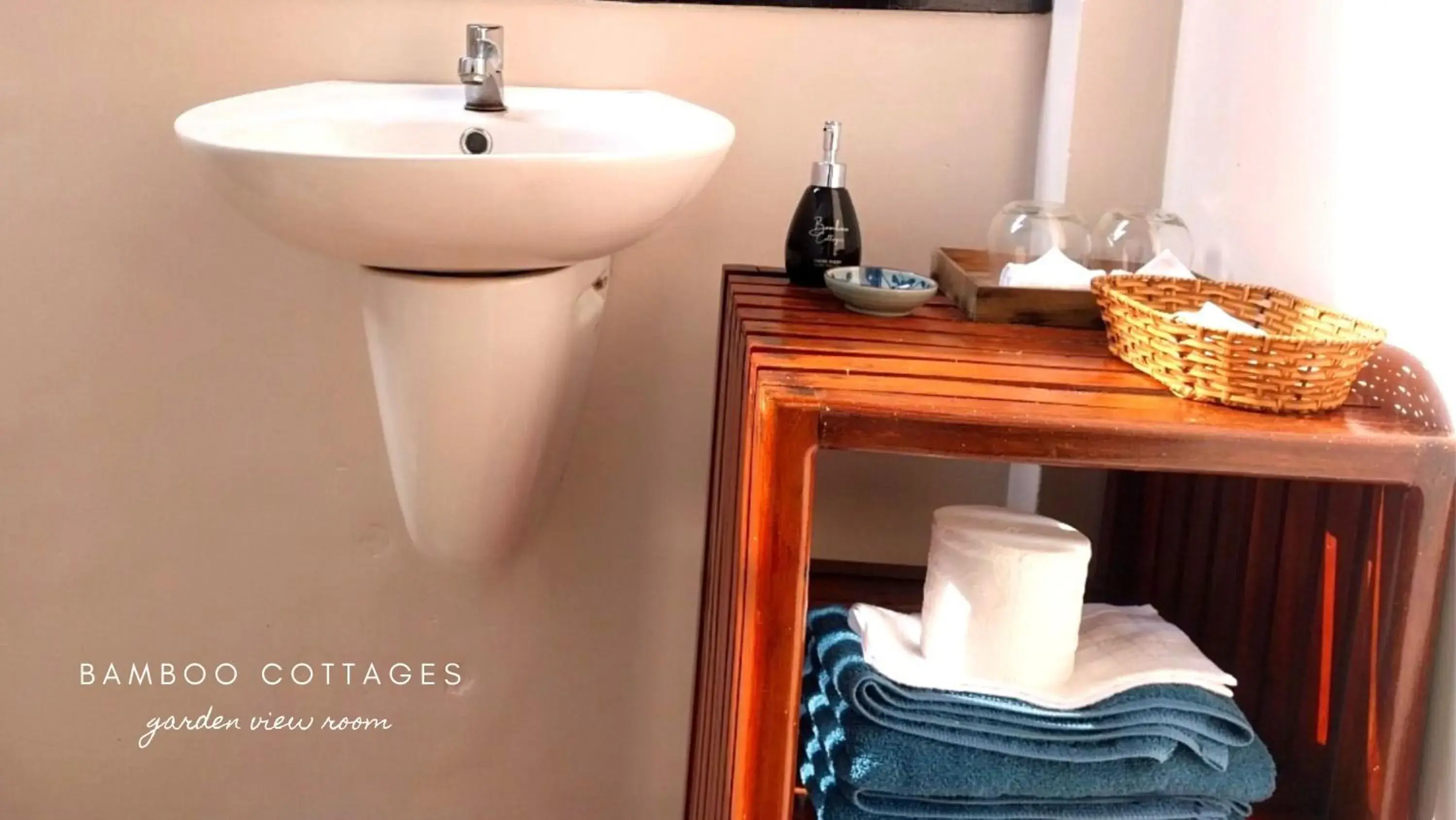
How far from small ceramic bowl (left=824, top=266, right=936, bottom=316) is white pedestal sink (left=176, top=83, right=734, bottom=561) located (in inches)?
6.3

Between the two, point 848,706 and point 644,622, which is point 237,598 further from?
point 848,706

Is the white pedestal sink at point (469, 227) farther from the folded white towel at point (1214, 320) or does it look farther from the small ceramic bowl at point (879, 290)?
the folded white towel at point (1214, 320)

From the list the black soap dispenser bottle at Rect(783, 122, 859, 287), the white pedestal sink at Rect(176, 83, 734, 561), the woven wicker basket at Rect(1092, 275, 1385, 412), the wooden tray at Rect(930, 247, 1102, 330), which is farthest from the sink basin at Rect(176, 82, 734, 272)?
the woven wicker basket at Rect(1092, 275, 1385, 412)

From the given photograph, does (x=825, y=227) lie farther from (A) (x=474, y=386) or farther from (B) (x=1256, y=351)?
(B) (x=1256, y=351)

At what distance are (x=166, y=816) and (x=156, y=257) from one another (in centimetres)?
70

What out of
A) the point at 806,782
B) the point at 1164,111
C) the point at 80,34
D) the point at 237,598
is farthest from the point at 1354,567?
the point at 80,34

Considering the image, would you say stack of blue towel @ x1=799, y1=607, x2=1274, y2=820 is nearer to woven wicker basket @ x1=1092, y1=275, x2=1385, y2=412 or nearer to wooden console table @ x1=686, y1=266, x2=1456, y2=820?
wooden console table @ x1=686, y1=266, x2=1456, y2=820

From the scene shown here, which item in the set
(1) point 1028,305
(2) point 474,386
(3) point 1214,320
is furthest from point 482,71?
(3) point 1214,320

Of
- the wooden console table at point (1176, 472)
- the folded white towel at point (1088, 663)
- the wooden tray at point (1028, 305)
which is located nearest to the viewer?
the wooden console table at point (1176, 472)

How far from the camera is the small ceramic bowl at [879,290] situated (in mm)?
1061

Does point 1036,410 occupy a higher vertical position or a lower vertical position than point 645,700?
higher

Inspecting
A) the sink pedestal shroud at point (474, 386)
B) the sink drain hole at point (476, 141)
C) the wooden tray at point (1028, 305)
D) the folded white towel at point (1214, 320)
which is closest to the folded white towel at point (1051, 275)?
the wooden tray at point (1028, 305)

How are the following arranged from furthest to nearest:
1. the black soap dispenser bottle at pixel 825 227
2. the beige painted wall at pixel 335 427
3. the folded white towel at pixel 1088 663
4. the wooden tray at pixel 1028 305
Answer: the beige painted wall at pixel 335 427
the black soap dispenser bottle at pixel 825 227
the wooden tray at pixel 1028 305
the folded white towel at pixel 1088 663

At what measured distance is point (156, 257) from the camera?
1361 mm
